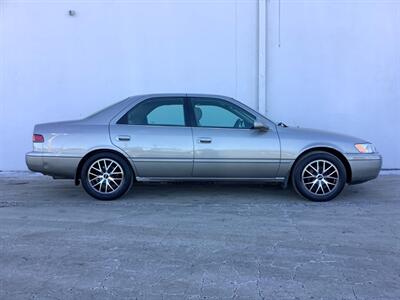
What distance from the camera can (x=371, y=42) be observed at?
938cm

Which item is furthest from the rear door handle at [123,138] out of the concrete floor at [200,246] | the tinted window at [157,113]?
the concrete floor at [200,246]

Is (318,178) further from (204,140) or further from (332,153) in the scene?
(204,140)

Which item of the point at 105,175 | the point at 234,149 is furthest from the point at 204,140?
the point at 105,175

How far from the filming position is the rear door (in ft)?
22.1

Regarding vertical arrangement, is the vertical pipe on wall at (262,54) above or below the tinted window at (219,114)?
above

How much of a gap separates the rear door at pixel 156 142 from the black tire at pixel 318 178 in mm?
1522

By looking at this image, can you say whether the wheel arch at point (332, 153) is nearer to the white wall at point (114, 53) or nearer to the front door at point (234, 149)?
the front door at point (234, 149)

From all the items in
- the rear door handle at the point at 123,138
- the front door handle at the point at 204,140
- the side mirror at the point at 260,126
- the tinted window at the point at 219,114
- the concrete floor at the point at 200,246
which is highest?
the tinted window at the point at 219,114

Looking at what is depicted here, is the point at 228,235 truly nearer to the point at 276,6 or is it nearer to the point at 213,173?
the point at 213,173

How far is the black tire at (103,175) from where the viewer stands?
6.79m

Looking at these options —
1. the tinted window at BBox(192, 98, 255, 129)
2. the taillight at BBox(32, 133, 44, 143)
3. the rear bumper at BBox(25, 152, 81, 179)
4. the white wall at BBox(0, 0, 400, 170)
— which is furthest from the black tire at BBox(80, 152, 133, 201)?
the white wall at BBox(0, 0, 400, 170)

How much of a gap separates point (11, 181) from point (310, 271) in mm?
6531

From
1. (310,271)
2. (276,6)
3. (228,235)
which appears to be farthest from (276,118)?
(310,271)

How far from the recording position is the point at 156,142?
266 inches
